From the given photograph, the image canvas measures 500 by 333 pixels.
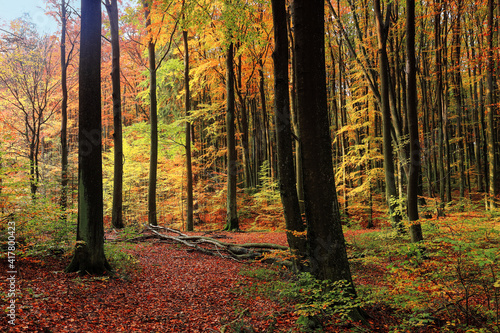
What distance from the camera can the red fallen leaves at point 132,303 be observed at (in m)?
3.74

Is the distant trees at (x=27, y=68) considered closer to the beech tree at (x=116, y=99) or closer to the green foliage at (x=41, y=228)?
the beech tree at (x=116, y=99)

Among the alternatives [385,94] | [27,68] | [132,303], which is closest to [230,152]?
[385,94]

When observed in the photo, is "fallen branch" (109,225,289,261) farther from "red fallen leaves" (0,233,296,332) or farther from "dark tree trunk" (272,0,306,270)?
"dark tree trunk" (272,0,306,270)

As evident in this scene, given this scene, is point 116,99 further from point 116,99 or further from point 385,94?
point 385,94

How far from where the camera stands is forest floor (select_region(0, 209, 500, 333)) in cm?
342

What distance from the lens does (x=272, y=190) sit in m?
15.3

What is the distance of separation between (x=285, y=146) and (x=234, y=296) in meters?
3.26

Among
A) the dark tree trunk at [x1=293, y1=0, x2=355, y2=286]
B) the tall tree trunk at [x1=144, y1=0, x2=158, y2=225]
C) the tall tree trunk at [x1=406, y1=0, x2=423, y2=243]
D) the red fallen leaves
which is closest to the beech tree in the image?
the tall tree trunk at [x1=144, y1=0, x2=158, y2=225]

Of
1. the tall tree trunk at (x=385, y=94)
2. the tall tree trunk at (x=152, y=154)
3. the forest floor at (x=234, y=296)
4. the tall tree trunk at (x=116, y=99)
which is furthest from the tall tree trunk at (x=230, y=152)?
the tall tree trunk at (x=385, y=94)

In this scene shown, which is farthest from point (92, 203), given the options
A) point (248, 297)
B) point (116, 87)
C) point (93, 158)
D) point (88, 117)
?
point (116, 87)

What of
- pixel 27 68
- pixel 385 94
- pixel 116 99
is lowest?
pixel 385 94

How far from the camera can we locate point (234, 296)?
546 cm

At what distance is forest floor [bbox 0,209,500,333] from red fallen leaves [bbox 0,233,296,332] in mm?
15

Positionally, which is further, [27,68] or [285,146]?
[27,68]
